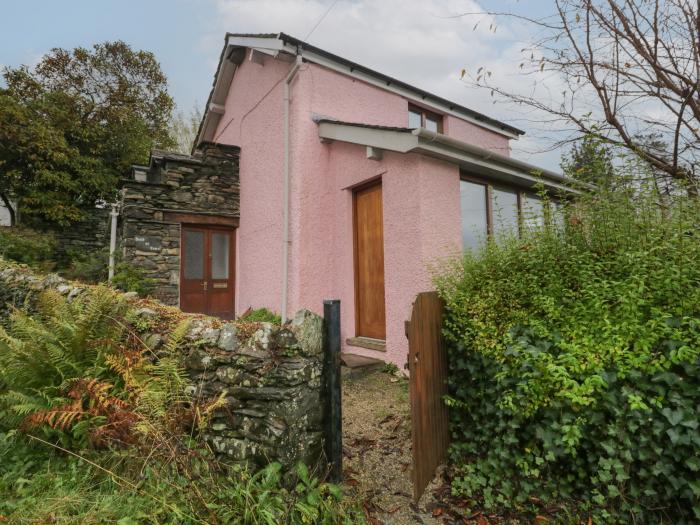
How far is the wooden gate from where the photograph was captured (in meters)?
2.63

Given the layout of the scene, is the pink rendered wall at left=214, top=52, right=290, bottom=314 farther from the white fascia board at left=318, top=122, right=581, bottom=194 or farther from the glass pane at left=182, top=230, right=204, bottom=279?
the white fascia board at left=318, top=122, right=581, bottom=194

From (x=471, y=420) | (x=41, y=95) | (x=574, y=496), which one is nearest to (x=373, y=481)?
(x=471, y=420)

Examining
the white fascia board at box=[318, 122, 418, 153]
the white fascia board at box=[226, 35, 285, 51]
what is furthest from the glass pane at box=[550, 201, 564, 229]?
the white fascia board at box=[226, 35, 285, 51]

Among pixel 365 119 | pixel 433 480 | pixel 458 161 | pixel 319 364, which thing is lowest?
pixel 433 480

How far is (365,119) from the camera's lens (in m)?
7.61

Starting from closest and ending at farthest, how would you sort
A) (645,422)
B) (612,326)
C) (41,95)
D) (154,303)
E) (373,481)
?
(645,422), (612,326), (373,481), (154,303), (41,95)

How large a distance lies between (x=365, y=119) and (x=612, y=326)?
657 cm

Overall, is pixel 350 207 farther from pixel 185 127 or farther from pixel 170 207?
pixel 185 127

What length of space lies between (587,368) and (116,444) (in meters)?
3.07

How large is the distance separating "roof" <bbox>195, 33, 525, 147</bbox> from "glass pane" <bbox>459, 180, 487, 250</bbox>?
3609 mm

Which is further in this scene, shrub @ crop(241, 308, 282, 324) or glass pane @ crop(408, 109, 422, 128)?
glass pane @ crop(408, 109, 422, 128)

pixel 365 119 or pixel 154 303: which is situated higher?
pixel 365 119

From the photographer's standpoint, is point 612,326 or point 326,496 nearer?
point 612,326

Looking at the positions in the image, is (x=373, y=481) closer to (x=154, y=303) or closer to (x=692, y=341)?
(x=692, y=341)
